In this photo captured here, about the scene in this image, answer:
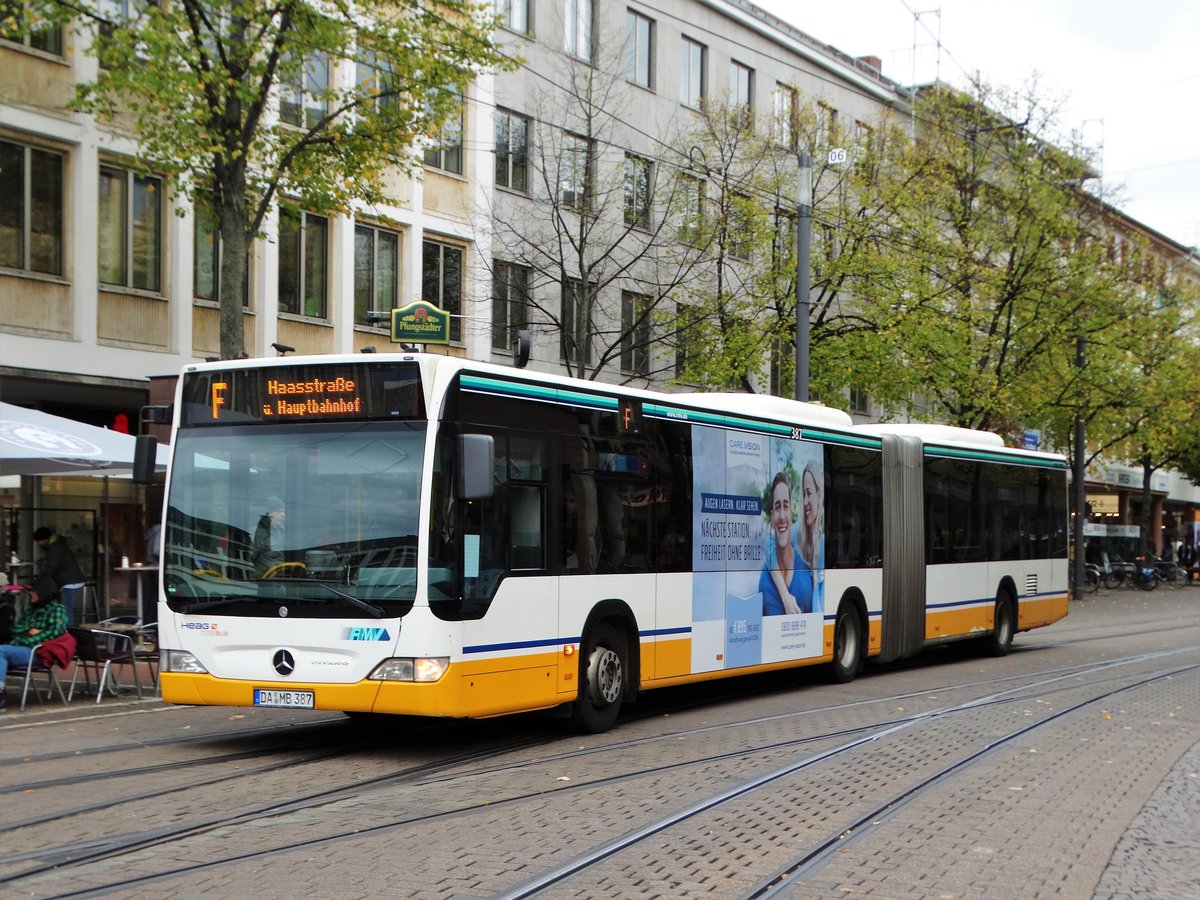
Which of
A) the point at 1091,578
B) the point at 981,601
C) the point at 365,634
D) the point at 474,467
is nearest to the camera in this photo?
the point at 474,467

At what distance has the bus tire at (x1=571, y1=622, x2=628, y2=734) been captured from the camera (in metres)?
12.3

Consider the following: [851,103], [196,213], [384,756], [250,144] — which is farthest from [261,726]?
[851,103]

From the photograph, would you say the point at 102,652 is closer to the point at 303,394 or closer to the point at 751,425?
the point at 303,394

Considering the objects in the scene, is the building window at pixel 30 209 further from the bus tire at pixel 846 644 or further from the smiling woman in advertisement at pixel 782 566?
the bus tire at pixel 846 644

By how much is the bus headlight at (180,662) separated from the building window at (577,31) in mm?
24451

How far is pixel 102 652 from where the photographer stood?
1509cm

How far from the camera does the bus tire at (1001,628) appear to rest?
21.9 meters

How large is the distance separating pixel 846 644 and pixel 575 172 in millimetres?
15356

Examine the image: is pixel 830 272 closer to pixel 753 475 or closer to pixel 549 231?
pixel 549 231

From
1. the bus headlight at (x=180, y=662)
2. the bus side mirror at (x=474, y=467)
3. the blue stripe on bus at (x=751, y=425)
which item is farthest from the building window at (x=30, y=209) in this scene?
the bus side mirror at (x=474, y=467)

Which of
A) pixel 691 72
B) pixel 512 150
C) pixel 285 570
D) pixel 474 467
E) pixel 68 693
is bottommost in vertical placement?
pixel 68 693

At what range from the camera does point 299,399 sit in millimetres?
11070

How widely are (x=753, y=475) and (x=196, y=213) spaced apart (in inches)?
519

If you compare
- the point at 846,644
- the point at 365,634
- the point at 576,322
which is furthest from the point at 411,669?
the point at 576,322
